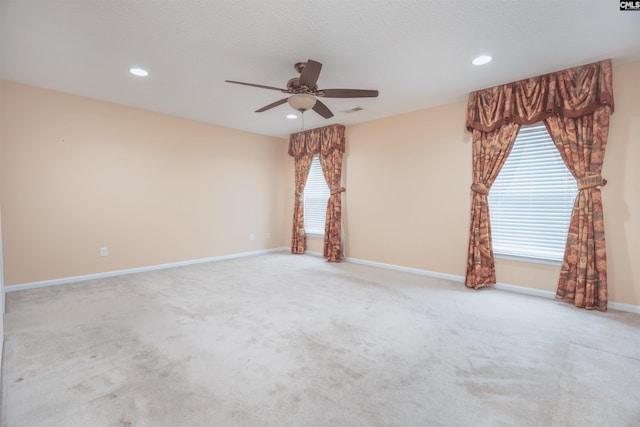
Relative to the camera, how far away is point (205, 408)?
1.62 meters

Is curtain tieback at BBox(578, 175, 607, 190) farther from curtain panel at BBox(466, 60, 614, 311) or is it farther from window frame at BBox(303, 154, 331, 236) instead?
window frame at BBox(303, 154, 331, 236)

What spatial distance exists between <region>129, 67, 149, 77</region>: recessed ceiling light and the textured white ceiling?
72mm

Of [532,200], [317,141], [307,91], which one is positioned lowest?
[532,200]

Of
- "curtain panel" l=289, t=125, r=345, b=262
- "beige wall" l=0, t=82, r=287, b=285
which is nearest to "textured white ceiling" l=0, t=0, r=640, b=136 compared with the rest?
"beige wall" l=0, t=82, r=287, b=285

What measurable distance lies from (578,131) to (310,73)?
3.12 metres

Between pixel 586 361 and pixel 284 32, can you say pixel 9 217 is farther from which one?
pixel 586 361

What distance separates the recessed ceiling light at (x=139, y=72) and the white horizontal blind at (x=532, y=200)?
182 inches

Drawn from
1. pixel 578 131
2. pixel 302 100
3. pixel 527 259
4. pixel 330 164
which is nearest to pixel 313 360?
pixel 302 100

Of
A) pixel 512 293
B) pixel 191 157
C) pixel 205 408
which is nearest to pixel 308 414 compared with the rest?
pixel 205 408

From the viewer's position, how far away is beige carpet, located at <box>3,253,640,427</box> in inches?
63.1

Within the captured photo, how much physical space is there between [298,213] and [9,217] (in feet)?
14.6

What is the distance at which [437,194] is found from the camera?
4391 mm

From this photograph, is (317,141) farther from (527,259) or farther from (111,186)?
(527,259)

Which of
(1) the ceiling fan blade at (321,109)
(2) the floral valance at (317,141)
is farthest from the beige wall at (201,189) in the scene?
(1) the ceiling fan blade at (321,109)
